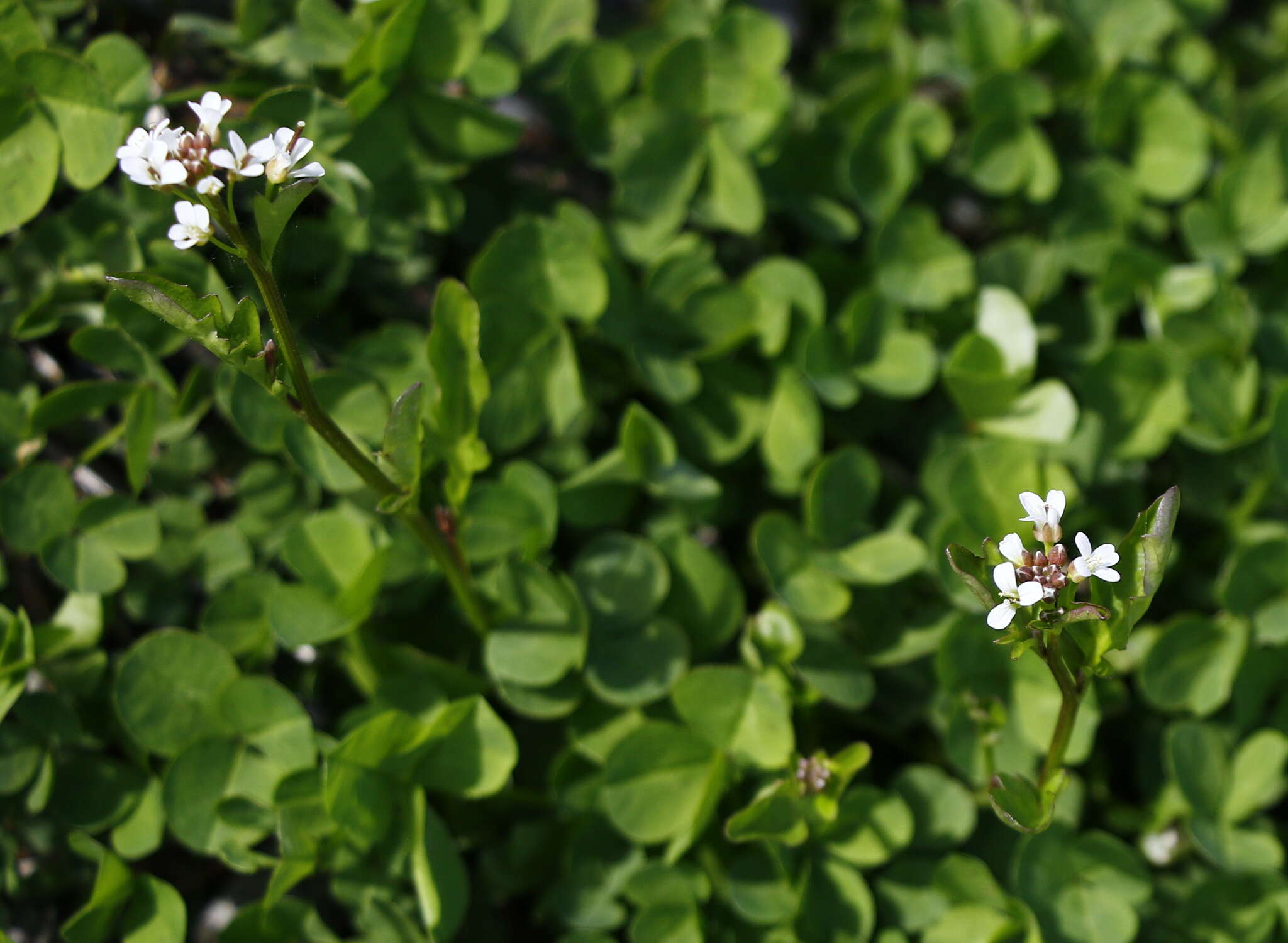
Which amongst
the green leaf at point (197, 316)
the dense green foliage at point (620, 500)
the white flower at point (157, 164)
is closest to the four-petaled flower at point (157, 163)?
the white flower at point (157, 164)

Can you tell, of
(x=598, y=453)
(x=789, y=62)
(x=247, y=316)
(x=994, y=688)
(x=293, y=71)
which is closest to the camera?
(x=247, y=316)

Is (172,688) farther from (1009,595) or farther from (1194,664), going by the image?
(1194,664)

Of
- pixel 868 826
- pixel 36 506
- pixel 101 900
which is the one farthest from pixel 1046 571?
pixel 36 506

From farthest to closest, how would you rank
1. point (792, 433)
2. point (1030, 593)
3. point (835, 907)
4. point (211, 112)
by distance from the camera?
point (792, 433)
point (835, 907)
point (211, 112)
point (1030, 593)

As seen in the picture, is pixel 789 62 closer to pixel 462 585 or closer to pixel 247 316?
pixel 462 585

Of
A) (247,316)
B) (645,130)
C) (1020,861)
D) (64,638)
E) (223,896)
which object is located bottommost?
(223,896)

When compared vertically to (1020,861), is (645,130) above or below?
above

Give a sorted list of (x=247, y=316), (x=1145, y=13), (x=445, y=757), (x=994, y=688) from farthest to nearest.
→ (x=1145, y=13) → (x=994, y=688) → (x=445, y=757) → (x=247, y=316)

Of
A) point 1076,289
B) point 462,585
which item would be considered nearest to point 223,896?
point 462,585
